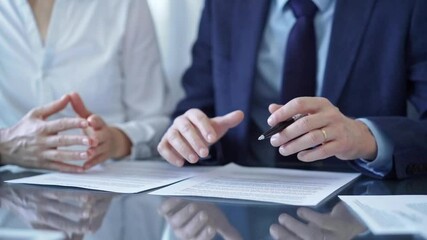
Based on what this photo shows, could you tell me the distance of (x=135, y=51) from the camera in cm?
121

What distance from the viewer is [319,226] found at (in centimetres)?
55

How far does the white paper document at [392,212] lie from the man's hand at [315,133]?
0.32 ft

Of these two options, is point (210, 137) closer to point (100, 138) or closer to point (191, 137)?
point (191, 137)

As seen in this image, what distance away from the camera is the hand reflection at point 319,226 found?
0.52 m

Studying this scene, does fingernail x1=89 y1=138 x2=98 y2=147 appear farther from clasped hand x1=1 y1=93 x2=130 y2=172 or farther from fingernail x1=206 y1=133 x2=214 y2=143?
fingernail x1=206 y1=133 x2=214 y2=143

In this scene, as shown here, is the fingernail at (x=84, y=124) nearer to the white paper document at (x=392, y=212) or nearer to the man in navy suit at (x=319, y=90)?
the man in navy suit at (x=319, y=90)

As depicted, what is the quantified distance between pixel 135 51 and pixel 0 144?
1.29 feet

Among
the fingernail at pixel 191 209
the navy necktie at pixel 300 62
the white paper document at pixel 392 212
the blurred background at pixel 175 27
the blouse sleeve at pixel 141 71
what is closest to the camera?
the white paper document at pixel 392 212

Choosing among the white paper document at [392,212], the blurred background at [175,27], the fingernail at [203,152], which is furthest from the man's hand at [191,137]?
the blurred background at [175,27]

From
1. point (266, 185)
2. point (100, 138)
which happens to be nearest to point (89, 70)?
point (100, 138)

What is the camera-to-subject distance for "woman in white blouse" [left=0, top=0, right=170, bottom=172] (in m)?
1.08

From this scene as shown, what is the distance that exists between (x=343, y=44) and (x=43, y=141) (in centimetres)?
59

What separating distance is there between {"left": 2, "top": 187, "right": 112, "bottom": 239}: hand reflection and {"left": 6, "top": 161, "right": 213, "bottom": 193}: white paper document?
0.03 meters

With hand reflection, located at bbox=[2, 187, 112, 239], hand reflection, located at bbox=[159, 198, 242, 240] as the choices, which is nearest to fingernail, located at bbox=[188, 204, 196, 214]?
hand reflection, located at bbox=[159, 198, 242, 240]
